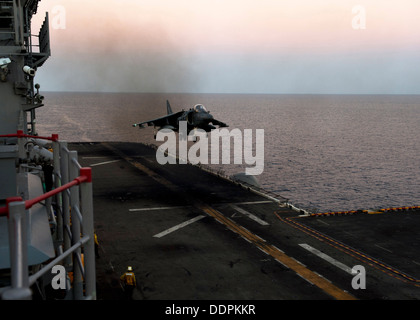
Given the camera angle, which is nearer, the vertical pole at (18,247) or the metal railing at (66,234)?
the vertical pole at (18,247)

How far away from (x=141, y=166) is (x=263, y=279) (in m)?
34.0

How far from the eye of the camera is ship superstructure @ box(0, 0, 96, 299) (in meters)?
5.13

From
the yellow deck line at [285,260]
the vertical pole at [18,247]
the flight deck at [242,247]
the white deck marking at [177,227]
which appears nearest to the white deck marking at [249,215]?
the flight deck at [242,247]

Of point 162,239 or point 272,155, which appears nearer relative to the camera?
point 162,239

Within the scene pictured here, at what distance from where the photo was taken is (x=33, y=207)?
36.9ft

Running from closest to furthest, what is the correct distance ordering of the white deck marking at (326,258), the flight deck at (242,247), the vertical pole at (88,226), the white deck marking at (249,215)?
the vertical pole at (88,226) < the flight deck at (242,247) < the white deck marking at (326,258) < the white deck marking at (249,215)

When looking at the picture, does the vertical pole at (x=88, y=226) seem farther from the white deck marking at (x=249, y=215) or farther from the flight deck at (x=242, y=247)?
the white deck marking at (x=249, y=215)

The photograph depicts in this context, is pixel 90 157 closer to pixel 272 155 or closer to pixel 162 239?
pixel 162 239

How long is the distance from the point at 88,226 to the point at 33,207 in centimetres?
459

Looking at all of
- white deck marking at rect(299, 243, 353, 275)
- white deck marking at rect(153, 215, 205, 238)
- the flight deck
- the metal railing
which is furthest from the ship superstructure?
white deck marking at rect(299, 243, 353, 275)

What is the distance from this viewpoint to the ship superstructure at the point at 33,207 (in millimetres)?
5129

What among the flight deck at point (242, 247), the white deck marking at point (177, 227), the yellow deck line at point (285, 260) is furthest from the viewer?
the white deck marking at point (177, 227)
